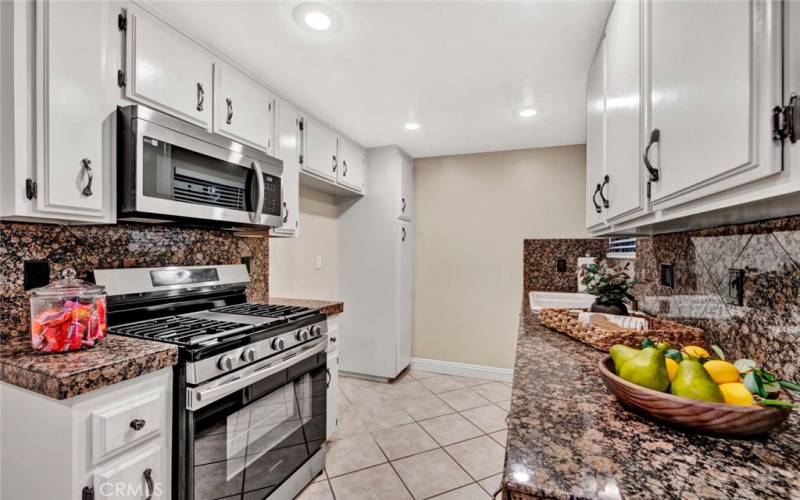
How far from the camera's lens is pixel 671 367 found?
2.62 ft

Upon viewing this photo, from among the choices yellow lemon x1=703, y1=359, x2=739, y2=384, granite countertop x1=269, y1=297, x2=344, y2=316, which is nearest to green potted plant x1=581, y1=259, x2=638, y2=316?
yellow lemon x1=703, y1=359, x2=739, y2=384

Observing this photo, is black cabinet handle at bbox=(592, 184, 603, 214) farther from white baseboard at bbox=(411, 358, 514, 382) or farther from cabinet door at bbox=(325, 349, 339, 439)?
white baseboard at bbox=(411, 358, 514, 382)

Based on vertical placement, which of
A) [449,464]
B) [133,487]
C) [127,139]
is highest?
[127,139]

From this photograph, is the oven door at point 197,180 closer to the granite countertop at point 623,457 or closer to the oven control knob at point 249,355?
the oven control knob at point 249,355

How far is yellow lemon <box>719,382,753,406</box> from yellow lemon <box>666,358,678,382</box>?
8cm

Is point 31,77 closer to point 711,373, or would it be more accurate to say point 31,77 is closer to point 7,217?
point 7,217

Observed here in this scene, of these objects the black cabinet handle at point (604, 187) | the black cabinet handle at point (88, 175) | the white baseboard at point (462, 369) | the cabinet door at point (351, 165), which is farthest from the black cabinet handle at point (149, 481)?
the white baseboard at point (462, 369)

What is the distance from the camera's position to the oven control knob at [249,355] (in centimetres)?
141

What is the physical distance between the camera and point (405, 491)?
188cm

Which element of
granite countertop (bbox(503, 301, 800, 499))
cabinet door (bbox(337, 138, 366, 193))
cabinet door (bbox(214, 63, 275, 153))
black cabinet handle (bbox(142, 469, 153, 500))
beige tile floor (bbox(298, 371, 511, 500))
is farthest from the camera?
cabinet door (bbox(337, 138, 366, 193))

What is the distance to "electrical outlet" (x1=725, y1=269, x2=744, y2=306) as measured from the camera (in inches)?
39.9

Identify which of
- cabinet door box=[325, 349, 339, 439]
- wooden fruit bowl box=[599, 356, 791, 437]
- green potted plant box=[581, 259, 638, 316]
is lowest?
cabinet door box=[325, 349, 339, 439]

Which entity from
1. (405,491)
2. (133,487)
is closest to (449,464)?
(405,491)

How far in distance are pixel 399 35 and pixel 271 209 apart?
3.83ft
